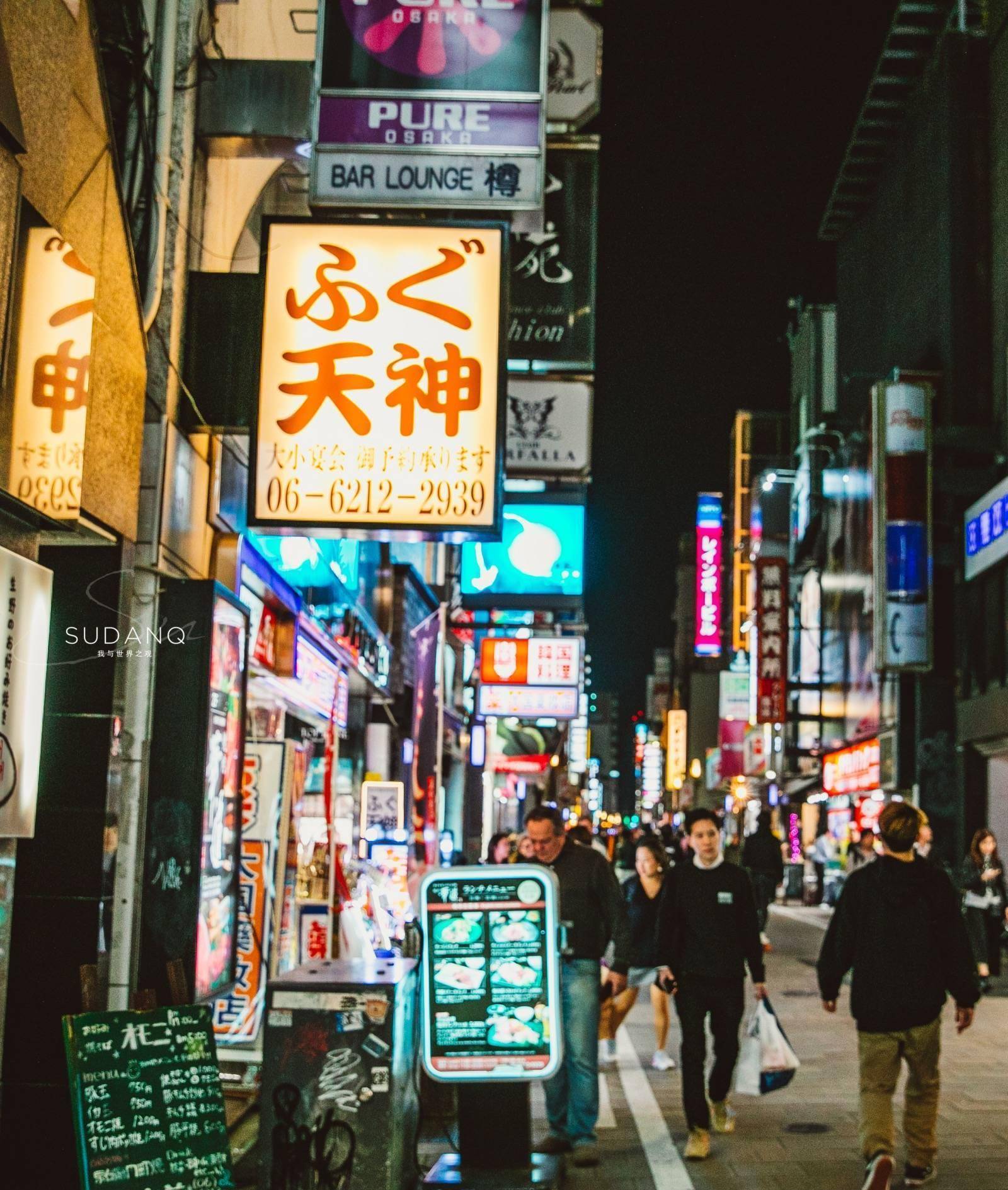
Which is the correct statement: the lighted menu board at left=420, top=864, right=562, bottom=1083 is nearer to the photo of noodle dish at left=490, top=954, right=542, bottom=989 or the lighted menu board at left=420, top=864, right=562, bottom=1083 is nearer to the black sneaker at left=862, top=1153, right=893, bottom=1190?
the photo of noodle dish at left=490, top=954, right=542, bottom=989

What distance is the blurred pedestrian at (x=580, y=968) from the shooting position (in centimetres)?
809

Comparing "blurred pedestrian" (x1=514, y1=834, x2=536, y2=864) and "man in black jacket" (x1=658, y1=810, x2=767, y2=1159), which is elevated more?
"blurred pedestrian" (x1=514, y1=834, x2=536, y2=864)

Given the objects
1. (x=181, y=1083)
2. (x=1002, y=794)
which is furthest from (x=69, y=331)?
(x=1002, y=794)

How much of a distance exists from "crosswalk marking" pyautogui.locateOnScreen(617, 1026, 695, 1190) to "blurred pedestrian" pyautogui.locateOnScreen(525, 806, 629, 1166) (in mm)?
363

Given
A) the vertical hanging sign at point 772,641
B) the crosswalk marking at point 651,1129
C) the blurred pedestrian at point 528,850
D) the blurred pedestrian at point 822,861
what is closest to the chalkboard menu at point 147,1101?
the crosswalk marking at point 651,1129

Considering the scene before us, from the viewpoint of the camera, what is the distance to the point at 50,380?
607 cm

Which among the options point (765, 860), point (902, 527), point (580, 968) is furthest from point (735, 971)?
point (902, 527)

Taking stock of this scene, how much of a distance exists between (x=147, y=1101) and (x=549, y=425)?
28.1 feet

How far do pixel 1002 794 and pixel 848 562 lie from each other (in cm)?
1153

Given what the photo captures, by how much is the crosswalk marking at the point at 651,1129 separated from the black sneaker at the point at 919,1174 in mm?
1153

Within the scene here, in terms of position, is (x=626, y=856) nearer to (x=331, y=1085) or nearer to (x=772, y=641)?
(x=772, y=641)

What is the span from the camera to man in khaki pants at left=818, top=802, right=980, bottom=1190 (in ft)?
23.4

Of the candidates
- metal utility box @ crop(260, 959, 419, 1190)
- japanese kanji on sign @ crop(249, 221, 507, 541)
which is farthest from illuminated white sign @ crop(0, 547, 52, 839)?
japanese kanji on sign @ crop(249, 221, 507, 541)

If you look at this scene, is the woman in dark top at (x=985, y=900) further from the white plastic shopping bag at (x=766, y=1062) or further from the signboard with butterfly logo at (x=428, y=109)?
the signboard with butterfly logo at (x=428, y=109)
